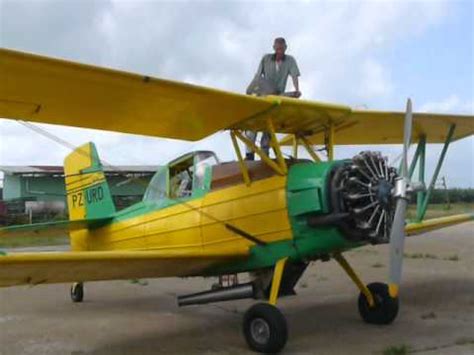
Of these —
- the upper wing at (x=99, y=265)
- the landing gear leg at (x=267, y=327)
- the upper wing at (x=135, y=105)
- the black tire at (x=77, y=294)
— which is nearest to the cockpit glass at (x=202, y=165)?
the upper wing at (x=135, y=105)

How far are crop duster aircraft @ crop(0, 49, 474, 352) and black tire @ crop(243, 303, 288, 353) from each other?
0.04ft

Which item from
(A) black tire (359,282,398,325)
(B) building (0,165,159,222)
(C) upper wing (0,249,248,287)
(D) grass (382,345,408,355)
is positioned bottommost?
(D) grass (382,345,408,355)

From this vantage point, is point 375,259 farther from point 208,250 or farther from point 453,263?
point 208,250

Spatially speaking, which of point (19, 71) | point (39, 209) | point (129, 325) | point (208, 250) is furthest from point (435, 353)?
point (39, 209)

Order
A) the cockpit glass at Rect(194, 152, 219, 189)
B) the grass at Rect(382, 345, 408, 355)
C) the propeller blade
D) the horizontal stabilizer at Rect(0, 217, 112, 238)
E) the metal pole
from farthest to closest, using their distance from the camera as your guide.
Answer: the metal pole
the horizontal stabilizer at Rect(0, 217, 112, 238)
the cockpit glass at Rect(194, 152, 219, 189)
the propeller blade
the grass at Rect(382, 345, 408, 355)

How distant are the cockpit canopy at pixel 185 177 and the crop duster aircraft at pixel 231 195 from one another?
15 millimetres

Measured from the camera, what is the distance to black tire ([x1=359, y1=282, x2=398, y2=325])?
6.68 meters

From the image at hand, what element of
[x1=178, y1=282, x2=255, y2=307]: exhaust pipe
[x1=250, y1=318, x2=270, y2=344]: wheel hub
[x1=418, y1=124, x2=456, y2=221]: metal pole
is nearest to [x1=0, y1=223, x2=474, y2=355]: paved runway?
[x1=250, y1=318, x2=270, y2=344]: wheel hub

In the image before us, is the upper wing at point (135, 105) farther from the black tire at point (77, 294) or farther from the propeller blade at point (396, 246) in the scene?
the black tire at point (77, 294)

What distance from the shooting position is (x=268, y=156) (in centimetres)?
643

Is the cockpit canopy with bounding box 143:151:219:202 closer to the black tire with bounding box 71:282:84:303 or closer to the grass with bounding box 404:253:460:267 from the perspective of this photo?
the black tire with bounding box 71:282:84:303

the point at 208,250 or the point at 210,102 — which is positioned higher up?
the point at 210,102

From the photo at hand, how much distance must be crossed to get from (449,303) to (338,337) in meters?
2.32

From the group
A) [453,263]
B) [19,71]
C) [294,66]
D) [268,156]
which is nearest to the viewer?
[19,71]
